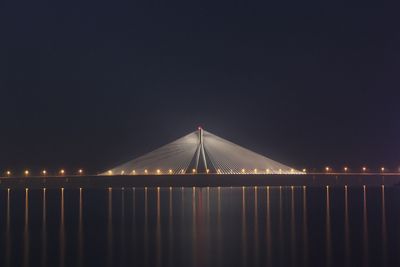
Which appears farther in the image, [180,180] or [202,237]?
[180,180]

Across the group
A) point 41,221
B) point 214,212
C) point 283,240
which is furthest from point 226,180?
point 283,240

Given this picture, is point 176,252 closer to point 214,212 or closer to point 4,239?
point 4,239

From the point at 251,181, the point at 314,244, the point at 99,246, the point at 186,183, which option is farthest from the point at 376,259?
the point at 251,181

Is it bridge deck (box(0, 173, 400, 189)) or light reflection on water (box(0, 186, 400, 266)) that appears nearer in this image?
light reflection on water (box(0, 186, 400, 266))

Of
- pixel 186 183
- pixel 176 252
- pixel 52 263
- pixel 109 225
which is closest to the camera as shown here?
pixel 52 263

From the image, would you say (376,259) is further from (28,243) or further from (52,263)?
(28,243)

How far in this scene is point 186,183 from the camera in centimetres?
5750

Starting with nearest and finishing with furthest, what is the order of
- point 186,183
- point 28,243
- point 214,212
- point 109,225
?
point 28,243 < point 109,225 < point 214,212 < point 186,183

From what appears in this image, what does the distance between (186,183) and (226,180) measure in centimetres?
323

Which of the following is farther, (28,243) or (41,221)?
(41,221)

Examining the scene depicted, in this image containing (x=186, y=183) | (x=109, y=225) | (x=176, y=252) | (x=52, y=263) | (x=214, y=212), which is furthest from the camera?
(x=186, y=183)

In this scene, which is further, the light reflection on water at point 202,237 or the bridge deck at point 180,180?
the bridge deck at point 180,180

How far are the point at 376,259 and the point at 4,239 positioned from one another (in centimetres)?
940

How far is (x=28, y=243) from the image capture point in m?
19.3
